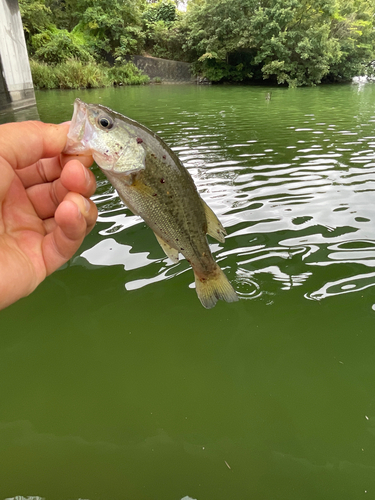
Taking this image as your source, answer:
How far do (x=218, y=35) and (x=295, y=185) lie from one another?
1180 inches

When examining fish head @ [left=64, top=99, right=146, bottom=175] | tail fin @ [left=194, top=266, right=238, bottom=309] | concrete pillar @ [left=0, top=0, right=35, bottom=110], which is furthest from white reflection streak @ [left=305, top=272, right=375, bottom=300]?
concrete pillar @ [left=0, top=0, right=35, bottom=110]

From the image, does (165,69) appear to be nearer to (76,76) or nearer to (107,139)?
(76,76)

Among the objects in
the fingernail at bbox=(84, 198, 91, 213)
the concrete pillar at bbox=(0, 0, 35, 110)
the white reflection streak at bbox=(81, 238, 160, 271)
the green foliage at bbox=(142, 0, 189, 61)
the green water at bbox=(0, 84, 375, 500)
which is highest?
the green foliage at bbox=(142, 0, 189, 61)

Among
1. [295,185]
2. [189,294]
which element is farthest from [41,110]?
[189,294]

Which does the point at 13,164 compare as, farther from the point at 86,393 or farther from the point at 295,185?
the point at 295,185

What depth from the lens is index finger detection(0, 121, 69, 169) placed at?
5.93 ft

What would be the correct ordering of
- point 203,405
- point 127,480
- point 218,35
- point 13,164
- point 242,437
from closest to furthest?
1. point 13,164
2. point 127,480
3. point 242,437
4. point 203,405
5. point 218,35

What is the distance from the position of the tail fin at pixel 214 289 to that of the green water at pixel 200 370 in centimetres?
75

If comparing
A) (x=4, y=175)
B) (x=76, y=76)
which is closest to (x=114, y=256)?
(x=4, y=175)

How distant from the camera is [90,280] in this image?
3.74 meters

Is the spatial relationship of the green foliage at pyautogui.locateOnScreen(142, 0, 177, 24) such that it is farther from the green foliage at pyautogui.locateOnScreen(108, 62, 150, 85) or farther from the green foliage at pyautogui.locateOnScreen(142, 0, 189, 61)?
the green foliage at pyautogui.locateOnScreen(108, 62, 150, 85)

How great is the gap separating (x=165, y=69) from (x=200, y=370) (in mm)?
37203

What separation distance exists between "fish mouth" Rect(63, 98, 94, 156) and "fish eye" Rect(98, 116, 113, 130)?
6 centimetres

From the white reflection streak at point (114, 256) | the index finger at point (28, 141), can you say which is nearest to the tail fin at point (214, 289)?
the index finger at point (28, 141)
